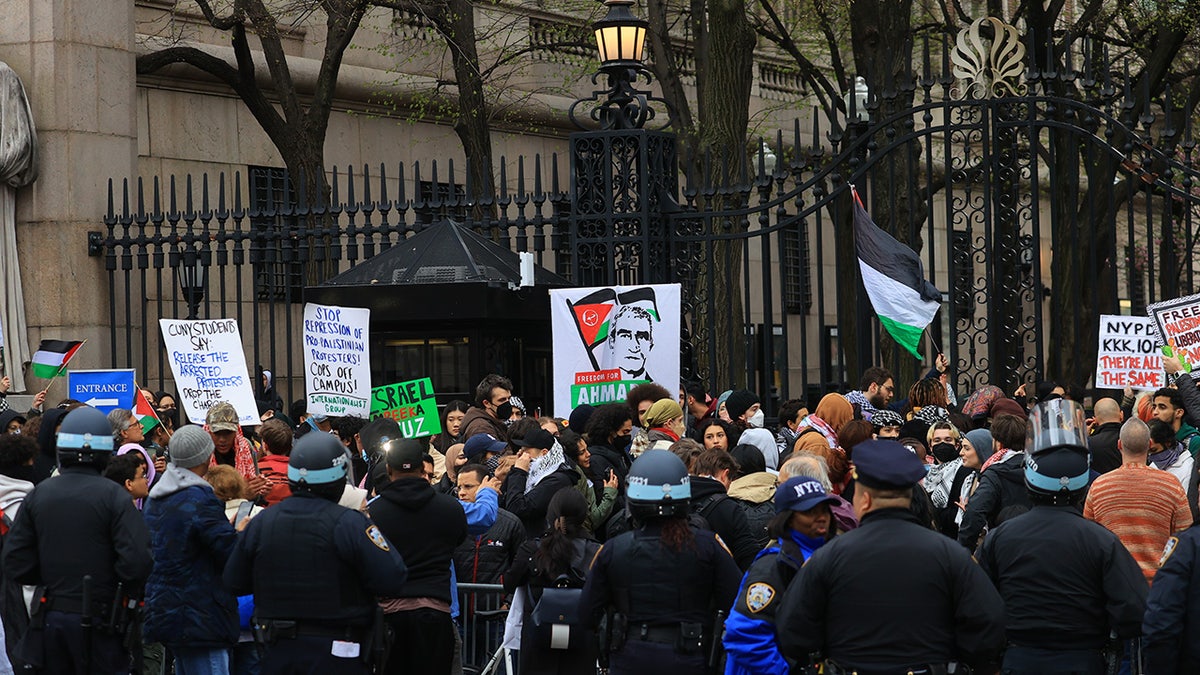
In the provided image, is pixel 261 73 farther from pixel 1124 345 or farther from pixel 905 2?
pixel 1124 345

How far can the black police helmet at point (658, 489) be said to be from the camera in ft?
25.1

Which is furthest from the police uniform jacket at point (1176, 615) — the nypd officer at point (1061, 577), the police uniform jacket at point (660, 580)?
the police uniform jacket at point (660, 580)

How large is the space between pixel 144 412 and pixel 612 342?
151 inches

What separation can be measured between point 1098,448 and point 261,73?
16222 millimetres

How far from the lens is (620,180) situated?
14664 mm

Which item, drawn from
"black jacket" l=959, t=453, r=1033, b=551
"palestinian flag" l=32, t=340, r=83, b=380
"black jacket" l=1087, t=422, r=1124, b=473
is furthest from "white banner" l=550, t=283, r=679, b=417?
"palestinian flag" l=32, t=340, r=83, b=380

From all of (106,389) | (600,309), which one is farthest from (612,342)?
(106,389)

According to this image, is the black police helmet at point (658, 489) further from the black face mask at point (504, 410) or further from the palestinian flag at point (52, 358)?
the palestinian flag at point (52, 358)

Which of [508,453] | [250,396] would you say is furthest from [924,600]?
[250,396]

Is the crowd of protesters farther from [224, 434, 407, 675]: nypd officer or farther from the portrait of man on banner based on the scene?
the portrait of man on banner

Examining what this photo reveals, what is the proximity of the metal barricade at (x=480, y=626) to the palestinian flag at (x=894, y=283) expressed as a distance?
4.86 m

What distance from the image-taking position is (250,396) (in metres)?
14.2

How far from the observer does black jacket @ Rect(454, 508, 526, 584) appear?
989 centimetres

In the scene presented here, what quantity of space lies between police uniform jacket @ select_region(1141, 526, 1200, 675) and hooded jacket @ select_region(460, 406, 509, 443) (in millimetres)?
5561
